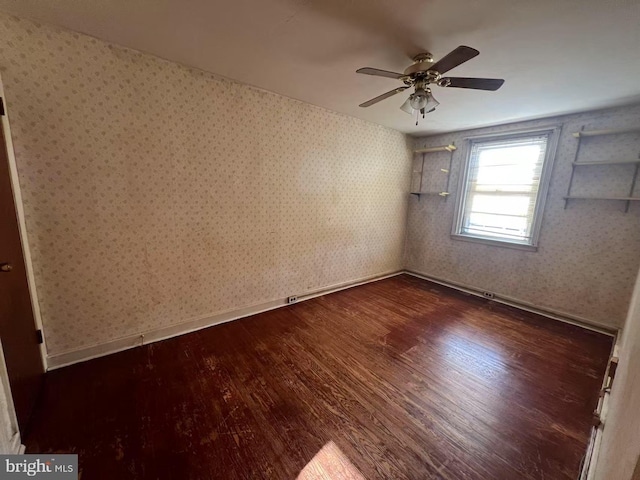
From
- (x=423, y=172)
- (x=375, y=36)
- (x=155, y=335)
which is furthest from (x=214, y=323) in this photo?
(x=423, y=172)

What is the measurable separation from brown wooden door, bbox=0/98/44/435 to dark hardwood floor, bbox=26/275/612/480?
0.64 feet

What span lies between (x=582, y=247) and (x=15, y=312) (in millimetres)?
5057

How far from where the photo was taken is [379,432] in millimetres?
1490

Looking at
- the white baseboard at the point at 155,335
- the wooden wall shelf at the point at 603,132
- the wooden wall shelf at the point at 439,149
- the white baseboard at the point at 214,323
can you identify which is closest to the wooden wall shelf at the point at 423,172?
the wooden wall shelf at the point at 439,149

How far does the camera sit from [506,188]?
3432mm

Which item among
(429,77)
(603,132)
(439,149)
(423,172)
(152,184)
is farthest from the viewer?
(423,172)

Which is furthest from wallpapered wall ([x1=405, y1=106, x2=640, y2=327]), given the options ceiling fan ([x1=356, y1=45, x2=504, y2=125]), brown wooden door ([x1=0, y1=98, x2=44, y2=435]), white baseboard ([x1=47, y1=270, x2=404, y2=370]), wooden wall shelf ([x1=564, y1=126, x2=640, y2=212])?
brown wooden door ([x1=0, y1=98, x2=44, y2=435])

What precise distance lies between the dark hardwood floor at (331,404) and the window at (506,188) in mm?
1397

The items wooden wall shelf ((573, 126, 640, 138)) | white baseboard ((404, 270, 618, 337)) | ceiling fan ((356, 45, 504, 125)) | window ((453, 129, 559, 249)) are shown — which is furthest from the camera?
window ((453, 129, 559, 249))

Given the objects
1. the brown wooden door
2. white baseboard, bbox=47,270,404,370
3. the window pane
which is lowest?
white baseboard, bbox=47,270,404,370

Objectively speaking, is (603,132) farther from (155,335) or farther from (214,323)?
(155,335)

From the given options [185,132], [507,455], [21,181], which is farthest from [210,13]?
[507,455]

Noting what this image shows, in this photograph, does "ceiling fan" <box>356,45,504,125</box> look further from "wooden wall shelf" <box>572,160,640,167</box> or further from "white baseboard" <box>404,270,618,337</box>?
"white baseboard" <box>404,270,618,337</box>

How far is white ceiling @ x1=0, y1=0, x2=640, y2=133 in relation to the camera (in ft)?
4.54
